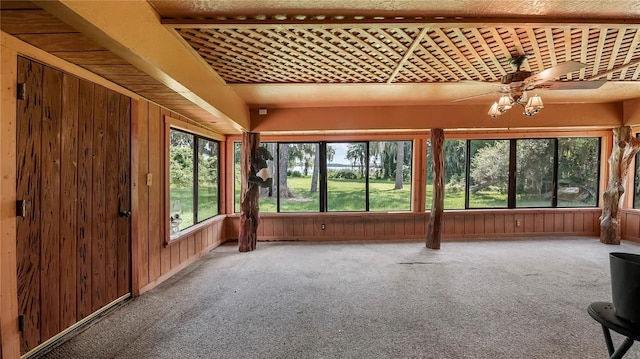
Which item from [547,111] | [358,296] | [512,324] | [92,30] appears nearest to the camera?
[92,30]

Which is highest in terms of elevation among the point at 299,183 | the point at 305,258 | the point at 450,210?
the point at 299,183

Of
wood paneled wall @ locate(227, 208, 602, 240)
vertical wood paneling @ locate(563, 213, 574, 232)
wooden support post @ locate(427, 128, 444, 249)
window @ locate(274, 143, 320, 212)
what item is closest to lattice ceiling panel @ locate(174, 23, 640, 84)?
wooden support post @ locate(427, 128, 444, 249)

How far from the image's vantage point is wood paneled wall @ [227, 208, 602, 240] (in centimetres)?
524

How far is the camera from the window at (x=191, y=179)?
364 centimetres

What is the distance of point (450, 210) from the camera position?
538cm

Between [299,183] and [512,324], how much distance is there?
3.99 m

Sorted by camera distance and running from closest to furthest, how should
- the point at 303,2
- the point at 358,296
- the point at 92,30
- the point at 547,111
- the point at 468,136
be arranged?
the point at 92,30, the point at 303,2, the point at 358,296, the point at 547,111, the point at 468,136

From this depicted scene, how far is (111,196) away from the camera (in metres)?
2.51

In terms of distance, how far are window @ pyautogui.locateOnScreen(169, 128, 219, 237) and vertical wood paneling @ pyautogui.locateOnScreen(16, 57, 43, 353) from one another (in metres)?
1.65

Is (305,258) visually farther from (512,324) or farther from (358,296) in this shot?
(512,324)

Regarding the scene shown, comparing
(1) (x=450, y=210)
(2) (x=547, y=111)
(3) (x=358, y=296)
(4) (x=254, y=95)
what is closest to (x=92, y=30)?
(4) (x=254, y=95)

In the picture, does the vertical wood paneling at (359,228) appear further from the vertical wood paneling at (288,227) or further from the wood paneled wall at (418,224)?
the vertical wood paneling at (288,227)

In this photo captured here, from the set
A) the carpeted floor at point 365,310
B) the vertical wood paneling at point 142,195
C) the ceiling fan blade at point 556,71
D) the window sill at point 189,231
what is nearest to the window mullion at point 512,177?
the carpeted floor at point 365,310

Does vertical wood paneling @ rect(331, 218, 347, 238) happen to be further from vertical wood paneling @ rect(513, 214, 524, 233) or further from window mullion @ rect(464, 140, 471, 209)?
vertical wood paneling @ rect(513, 214, 524, 233)
